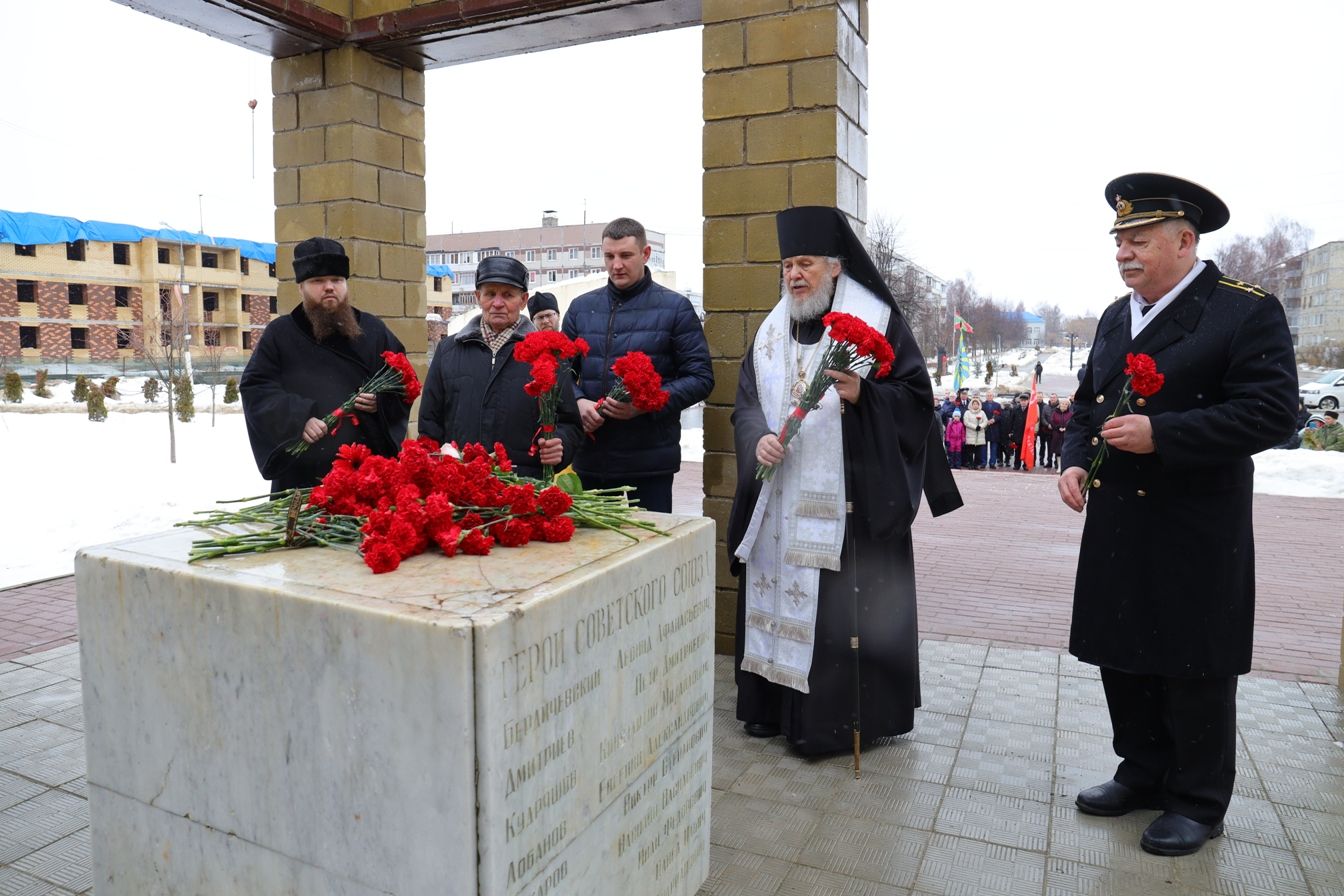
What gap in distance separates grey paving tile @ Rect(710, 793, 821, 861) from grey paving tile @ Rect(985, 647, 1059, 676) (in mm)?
2149

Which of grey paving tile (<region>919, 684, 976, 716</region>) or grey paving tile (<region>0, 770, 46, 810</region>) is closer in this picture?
grey paving tile (<region>0, 770, 46, 810</region>)

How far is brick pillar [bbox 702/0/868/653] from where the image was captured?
4.86 metres

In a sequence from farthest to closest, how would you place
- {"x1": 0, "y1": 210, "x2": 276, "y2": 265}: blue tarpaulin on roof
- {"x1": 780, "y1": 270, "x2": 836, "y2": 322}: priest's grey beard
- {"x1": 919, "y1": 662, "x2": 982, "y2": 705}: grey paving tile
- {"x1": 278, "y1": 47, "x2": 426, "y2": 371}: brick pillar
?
{"x1": 0, "y1": 210, "x2": 276, "y2": 265}: blue tarpaulin on roof, {"x1": 278, "y1": 47, "x2": 426, "y2": 371}: brick pillar, {"x1": 919, "y1": 662, "x2": 982, "y2": 705}: grey paving tile, {"x1": 780, "y1": 270, "x2": 836, "y2": 322}: priest's grey beard

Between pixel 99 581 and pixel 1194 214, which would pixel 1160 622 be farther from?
pixel 99 581

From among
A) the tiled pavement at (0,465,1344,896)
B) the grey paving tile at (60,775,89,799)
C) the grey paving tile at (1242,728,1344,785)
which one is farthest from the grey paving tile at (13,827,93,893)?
the grey paving tile at (1242,728,1344,785)

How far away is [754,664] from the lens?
4078 mm

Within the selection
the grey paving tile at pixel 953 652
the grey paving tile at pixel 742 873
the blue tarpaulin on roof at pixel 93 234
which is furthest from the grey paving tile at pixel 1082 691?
the blue tarpaulin on roof at pixel 93 234

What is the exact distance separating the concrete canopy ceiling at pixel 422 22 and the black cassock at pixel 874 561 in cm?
253

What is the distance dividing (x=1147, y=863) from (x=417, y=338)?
5178mm

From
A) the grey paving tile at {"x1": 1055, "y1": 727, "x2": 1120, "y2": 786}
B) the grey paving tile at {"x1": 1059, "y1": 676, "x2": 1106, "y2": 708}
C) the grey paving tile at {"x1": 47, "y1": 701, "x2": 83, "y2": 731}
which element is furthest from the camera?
the grey paving tile at {"x1": 1059, "y1": 676, "x2": 1106, "y2": 708}

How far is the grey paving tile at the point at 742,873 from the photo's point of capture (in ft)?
9.52

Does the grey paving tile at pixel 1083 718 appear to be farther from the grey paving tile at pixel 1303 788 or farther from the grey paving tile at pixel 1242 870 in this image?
the grey paving tile at pixel 1242 870

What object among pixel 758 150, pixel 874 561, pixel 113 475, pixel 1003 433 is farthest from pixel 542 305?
pixel 1003 433

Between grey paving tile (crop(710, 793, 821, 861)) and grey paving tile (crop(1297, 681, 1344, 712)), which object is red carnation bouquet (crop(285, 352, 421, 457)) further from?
grey paving tile (crop(1297, 681, 1344, 712))
